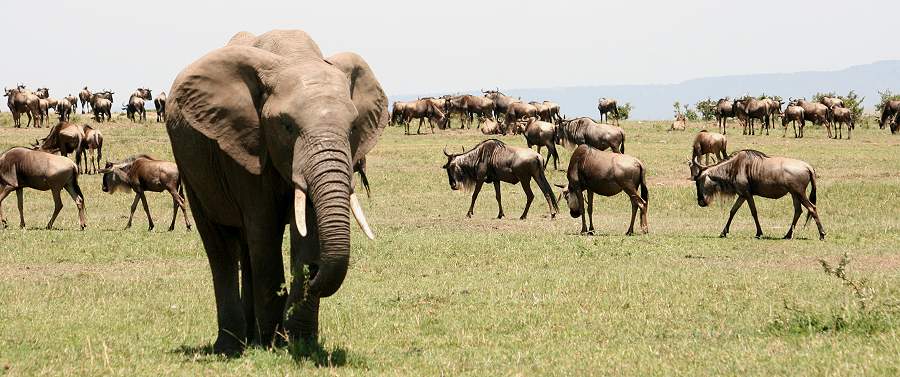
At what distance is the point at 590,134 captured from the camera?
35000 mm

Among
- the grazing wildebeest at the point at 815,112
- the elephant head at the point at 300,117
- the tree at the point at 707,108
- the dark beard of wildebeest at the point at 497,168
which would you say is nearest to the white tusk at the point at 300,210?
the elephant head at the point at 300,117

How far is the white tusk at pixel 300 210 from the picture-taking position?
694 cm

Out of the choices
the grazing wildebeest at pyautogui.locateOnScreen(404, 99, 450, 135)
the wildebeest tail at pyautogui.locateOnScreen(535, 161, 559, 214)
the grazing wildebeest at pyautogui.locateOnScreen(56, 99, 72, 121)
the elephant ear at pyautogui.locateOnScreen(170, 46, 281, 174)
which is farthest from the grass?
the grazing wildebeest at pyautogui.locateOnScreen(56, 99, 72, 121)

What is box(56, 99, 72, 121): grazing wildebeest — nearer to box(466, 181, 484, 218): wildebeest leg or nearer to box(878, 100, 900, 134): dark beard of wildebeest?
box(466, 181, 484, 218): wildebeest leg

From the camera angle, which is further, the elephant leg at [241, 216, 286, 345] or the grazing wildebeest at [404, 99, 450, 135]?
the grazing wildebeest at [404, 99, 450, 135]

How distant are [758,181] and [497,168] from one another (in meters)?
7.46

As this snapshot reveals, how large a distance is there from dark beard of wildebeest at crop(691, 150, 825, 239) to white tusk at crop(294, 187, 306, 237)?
13384 mm

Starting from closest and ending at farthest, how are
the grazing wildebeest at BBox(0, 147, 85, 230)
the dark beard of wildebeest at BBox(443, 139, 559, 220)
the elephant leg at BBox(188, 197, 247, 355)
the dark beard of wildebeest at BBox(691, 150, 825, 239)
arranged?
1. the elephant leg at BBox(188, 197, 247, 355)
2. the dark beard of wildebeest at BBox(691, 150, 825, 239)
3. the grazing wildebeest at BBox(0, 147, 85, 230)
4. the dark beard of wildebeest at BBox(443, 139, 559, 220)

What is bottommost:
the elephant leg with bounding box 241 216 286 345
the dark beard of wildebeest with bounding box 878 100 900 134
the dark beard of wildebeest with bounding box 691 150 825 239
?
the dark beard of wildebeest with bounding box 878 100 900 134

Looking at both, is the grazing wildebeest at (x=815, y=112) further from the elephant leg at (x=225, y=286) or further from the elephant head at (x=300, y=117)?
the elephant head at (x=300, y=117)

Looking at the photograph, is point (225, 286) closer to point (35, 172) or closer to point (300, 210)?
point (300, 210)

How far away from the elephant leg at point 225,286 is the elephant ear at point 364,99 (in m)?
1.47

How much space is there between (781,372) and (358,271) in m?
8.24

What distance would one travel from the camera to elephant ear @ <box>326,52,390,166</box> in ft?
27.7
